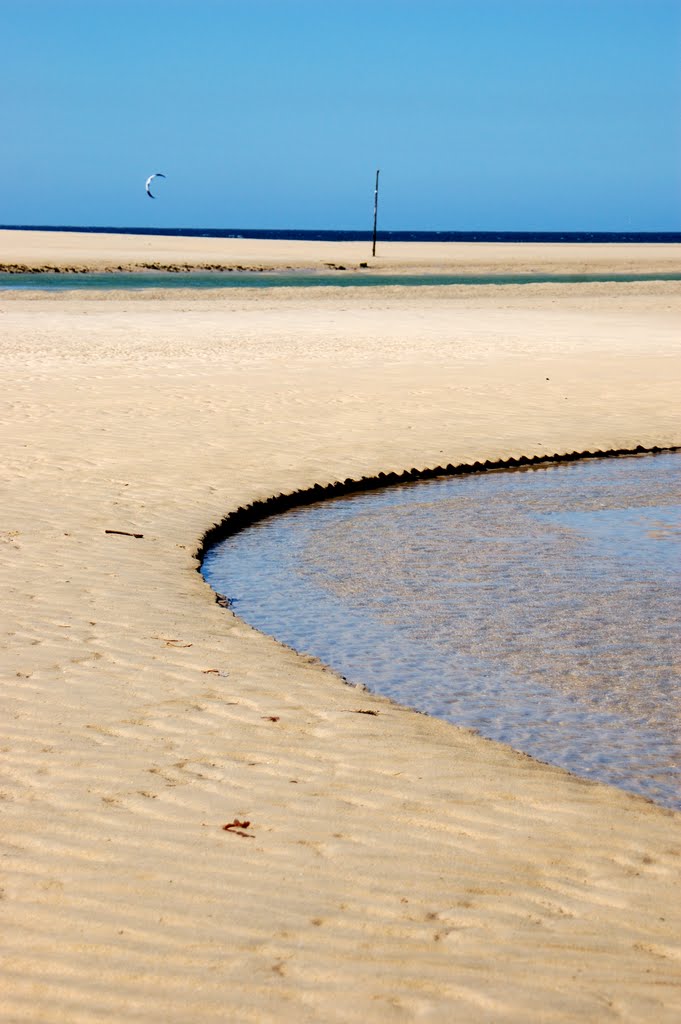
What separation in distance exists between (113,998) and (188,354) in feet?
58.4

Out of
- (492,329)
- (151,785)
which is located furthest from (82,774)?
(492,329)

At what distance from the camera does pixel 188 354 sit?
66.7 feet

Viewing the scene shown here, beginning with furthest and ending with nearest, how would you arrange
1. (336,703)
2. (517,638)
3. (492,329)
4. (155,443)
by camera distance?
(492,329) → (155,443) → (517,638) → (336,703)

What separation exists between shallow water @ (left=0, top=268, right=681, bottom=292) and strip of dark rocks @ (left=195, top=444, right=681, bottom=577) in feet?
92.5

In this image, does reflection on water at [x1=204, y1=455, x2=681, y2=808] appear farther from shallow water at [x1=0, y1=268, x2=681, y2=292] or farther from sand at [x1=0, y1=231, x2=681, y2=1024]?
shallow water at [x1=0, y1=268, x2=681, y2=292]

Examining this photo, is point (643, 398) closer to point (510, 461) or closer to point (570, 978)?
point (510, 461)

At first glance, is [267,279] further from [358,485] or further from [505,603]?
[505,603]

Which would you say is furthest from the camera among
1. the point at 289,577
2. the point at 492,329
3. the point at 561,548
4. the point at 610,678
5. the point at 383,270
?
the point at 383,270

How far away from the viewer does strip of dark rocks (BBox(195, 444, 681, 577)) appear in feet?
32.0

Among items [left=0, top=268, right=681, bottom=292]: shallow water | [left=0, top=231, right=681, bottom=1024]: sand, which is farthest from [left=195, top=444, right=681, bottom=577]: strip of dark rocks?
[left=0, top=268, right=681, bottom=292]: shallow water

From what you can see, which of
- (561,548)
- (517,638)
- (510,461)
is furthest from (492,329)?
(517,638)

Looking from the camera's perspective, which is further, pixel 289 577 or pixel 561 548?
pixel 561 548

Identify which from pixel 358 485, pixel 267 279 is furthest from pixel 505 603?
pixel 267 279

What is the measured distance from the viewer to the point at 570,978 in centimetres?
323
